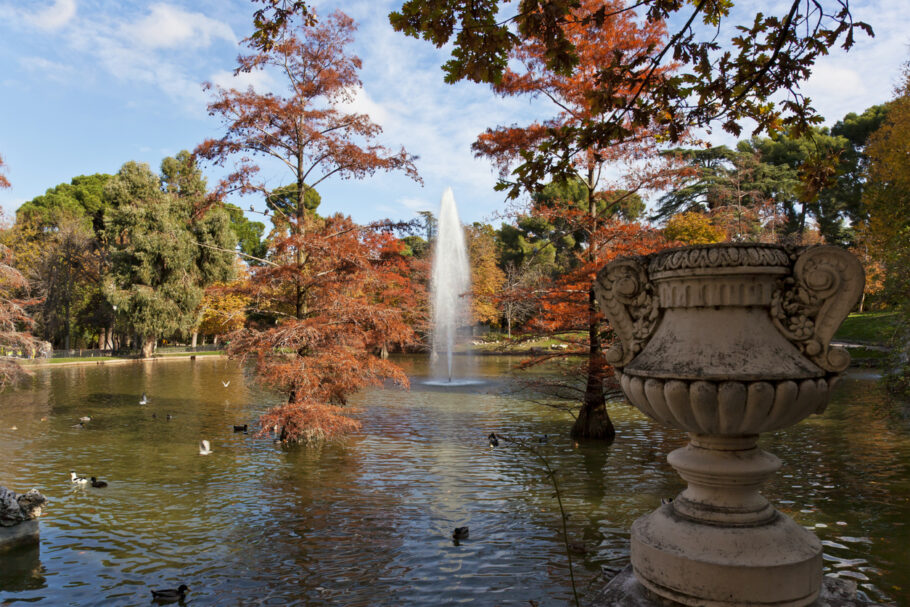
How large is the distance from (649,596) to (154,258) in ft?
122

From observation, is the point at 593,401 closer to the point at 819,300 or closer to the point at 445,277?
the point at 819,300

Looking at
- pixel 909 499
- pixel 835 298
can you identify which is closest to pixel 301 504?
pixel 835 298

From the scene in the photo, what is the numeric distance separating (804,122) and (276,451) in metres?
10.3

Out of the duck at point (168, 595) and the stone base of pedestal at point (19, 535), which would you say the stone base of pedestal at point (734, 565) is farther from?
the stone base of pedestal at point (19, 535)

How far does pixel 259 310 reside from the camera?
39.5 feet

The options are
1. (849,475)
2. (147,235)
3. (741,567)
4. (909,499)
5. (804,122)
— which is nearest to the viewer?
(741,567)

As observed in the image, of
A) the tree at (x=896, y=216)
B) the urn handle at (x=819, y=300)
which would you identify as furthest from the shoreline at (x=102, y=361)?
the urn handle at (x=819, y=300)

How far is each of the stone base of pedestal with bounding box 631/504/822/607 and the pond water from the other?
1467mm

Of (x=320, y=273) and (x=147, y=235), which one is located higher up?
(x=147, y=235)

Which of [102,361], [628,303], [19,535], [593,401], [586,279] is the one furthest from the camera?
[102,361]

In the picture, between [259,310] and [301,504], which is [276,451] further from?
[301,504]

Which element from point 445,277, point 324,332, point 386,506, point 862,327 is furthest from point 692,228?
point 386,506

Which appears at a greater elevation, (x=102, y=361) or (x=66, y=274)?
(x=66, y=274)

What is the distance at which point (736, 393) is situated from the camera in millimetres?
2484
